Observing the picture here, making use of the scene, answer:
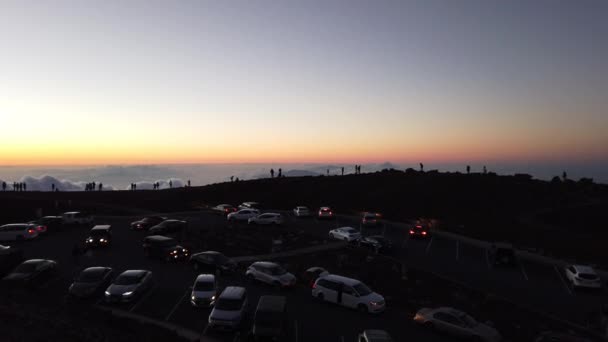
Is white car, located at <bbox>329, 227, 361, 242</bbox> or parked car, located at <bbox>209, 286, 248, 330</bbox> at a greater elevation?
white car, located at <bbox>329, 227, 361, 242</bbox>

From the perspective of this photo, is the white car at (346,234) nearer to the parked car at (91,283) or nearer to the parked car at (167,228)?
the parked car at (167,228)

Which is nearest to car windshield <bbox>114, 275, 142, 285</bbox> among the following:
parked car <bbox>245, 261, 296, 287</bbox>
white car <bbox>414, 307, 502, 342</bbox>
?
parked car <bbox>245, 261, 296, 287</bbox>

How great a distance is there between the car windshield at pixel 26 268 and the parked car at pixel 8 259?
1.73 m

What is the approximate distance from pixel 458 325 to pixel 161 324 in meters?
14.9

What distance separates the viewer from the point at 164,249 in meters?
31.4

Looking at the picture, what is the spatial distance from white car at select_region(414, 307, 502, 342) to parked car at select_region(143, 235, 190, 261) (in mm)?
19055

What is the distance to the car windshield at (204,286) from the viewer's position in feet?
73.4

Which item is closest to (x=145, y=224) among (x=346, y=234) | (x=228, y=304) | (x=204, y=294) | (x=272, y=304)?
(x=346, y=234)

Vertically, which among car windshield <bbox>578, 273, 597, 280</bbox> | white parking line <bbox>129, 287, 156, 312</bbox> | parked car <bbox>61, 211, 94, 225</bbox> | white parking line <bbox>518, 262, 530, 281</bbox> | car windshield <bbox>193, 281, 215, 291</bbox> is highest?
parked car <bbox>61, 211, 94, 225</bbox>

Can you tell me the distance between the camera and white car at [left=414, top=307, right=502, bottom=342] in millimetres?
18938

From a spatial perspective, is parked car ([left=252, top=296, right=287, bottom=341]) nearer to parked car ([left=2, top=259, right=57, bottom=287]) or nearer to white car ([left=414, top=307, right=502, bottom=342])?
white car ([left=414, top=307, right=502, bottom=342])

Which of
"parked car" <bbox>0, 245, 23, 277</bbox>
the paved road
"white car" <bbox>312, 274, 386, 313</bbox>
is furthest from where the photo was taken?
"parked car" <bbox>0, 245, 23, 277</bbox>

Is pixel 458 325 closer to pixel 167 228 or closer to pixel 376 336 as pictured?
pixel 376 336

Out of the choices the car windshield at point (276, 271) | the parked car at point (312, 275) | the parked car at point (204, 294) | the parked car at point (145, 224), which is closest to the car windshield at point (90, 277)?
the parked car at point (204, 294)
